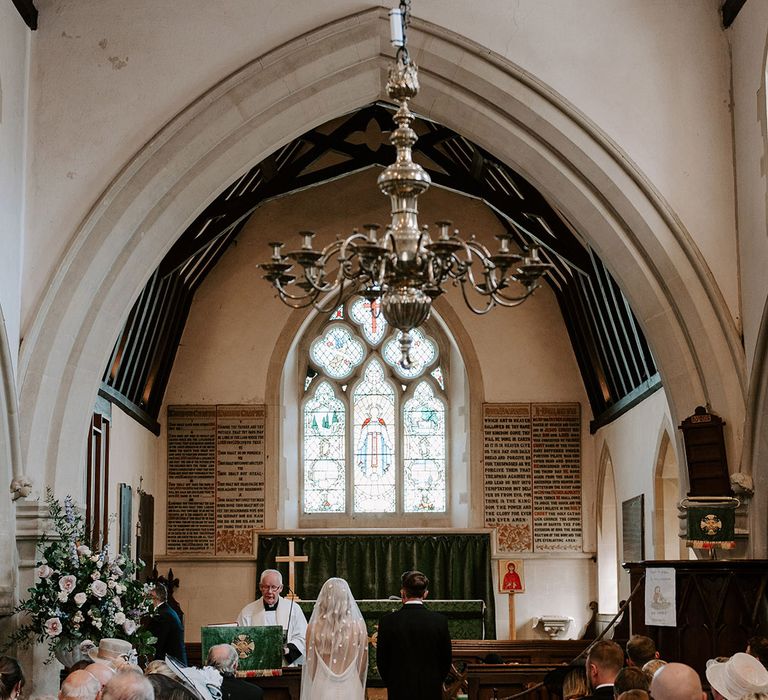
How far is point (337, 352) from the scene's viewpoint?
1395 centimetres

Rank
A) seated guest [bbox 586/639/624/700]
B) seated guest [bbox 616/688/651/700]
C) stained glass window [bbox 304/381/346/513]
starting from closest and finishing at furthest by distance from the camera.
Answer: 1. seated guest [bbox 616/688/651/700]
2. seated guest [bbox 586/639/624/700]
3. stained glass window [bbox 304/381/346/513]

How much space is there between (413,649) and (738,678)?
272cm

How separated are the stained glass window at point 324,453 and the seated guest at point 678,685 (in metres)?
10.2

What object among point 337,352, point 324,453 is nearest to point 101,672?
point 324,453

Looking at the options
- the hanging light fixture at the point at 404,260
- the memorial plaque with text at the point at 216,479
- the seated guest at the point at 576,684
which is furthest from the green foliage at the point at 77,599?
the memorial plaque with text at the point at 216,479

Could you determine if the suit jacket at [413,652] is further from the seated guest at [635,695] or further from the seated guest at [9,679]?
the seated guest at [635,695]

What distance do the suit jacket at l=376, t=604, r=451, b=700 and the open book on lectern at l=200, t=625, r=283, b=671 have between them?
90 centimetres

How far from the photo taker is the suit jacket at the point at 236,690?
5.69 metres

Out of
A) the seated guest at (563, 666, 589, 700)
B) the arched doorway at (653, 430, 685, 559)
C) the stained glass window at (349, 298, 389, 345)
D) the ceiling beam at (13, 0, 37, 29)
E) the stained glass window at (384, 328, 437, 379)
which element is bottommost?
the seated guest at (563, 666, 589, 700)

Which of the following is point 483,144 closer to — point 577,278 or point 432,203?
point 577,278

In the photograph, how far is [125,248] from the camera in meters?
8.31

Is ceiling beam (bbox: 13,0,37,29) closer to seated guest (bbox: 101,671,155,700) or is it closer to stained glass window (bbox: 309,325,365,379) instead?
seated guest (bbox: 101,671,155,700)

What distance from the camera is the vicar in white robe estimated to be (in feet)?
25.3

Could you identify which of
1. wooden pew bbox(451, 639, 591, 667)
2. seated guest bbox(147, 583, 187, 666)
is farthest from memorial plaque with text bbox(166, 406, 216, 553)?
seated guest bbox(147, 583, 187, 666)
